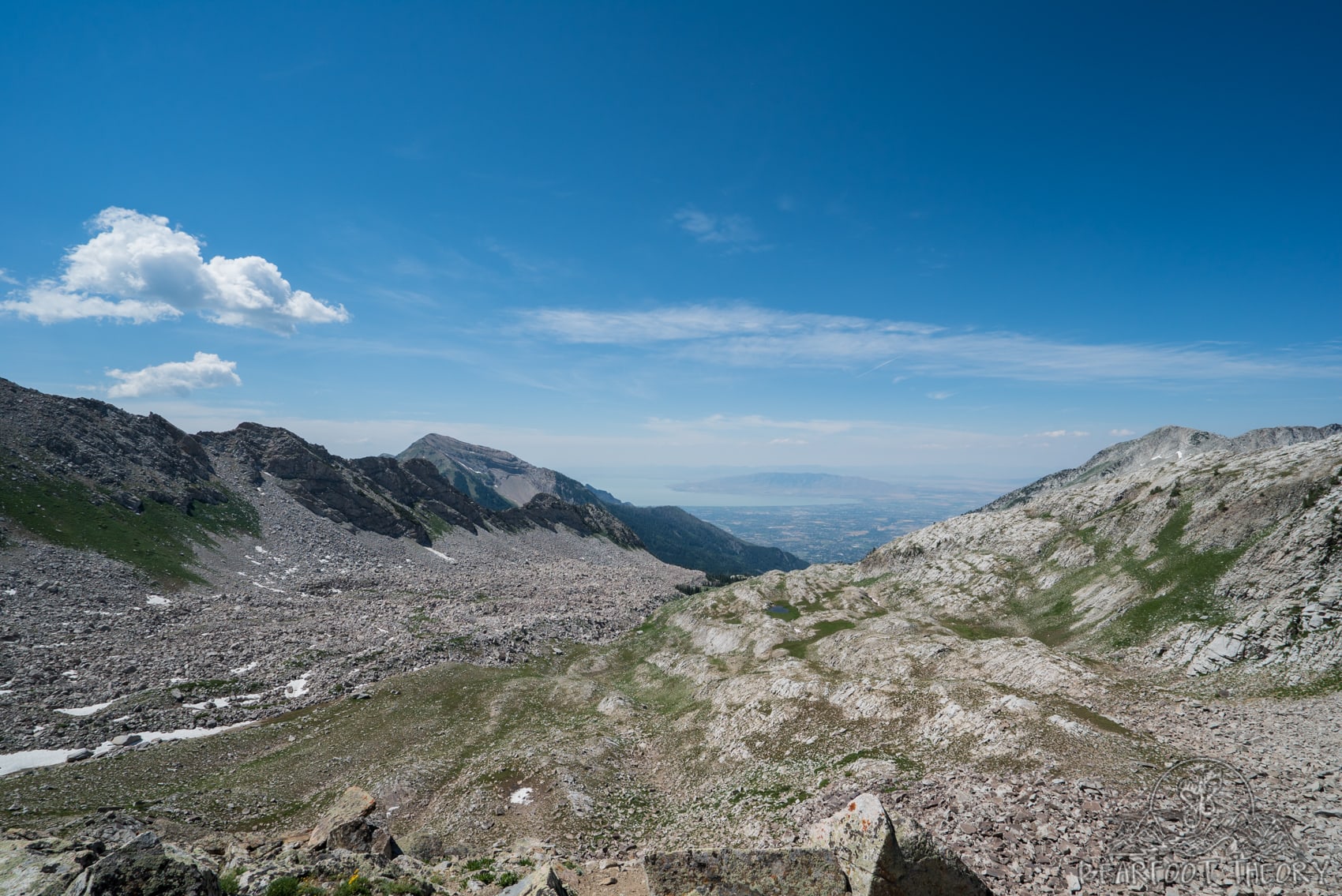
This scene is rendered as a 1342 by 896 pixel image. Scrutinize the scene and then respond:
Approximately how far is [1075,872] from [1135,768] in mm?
9226

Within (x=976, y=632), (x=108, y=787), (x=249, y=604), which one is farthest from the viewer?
(x=249, y=604)

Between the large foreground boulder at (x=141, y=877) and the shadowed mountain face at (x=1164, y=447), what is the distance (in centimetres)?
15008

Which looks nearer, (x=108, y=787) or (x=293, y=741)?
(x=108, y=787)

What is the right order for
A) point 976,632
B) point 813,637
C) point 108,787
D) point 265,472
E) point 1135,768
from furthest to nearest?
point 265,472 < point 813,637 < point 976,632 < point 108,787 < point 1135,768

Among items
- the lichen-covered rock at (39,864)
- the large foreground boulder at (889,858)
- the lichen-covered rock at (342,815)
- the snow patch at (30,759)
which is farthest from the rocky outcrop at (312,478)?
the large foreground boulder at (889,858)

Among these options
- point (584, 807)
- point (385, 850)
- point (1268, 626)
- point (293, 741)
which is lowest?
point (293, 741)

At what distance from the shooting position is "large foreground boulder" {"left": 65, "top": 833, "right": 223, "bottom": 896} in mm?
13883

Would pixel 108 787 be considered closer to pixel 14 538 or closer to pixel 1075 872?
pixel 1075 872

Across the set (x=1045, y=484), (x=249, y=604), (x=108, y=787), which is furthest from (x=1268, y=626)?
(x=1045, y=484)

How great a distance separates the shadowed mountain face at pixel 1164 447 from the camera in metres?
125

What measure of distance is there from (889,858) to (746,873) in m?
4.13

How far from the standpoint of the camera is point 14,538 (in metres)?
90.1
